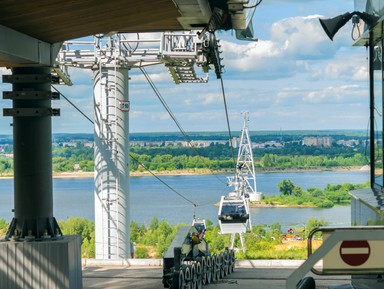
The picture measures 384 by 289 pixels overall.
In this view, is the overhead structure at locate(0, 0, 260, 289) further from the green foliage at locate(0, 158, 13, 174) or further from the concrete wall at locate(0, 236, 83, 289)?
the green foliage at locate(0, 158, 13, 174)

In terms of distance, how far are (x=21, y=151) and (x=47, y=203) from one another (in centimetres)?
85

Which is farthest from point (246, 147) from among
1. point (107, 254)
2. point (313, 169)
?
point (313, 169)

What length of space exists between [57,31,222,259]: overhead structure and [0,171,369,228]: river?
971 inches

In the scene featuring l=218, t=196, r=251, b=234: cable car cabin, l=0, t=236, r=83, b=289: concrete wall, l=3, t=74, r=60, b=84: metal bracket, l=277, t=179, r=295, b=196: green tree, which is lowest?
l=277, t=179, r=295, b=196: green tree

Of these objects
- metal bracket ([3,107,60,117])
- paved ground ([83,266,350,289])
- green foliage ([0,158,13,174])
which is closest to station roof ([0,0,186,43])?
metal bracket ([3,107,60,117])

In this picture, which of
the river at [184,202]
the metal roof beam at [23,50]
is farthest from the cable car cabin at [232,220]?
the metal roof beam at [23,50]

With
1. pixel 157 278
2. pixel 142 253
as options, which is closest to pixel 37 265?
pixel 157 278

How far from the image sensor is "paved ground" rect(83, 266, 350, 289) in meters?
16.8

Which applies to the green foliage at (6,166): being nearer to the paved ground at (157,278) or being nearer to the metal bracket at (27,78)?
the paved ground at (157,278)

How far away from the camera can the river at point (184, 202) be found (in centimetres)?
7850

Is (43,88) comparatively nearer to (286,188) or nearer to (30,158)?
(30,158)

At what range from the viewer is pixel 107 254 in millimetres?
30359

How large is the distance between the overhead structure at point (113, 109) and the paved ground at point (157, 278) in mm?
8915

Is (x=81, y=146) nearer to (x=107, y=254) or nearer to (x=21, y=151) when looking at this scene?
(x=107, y=254)
